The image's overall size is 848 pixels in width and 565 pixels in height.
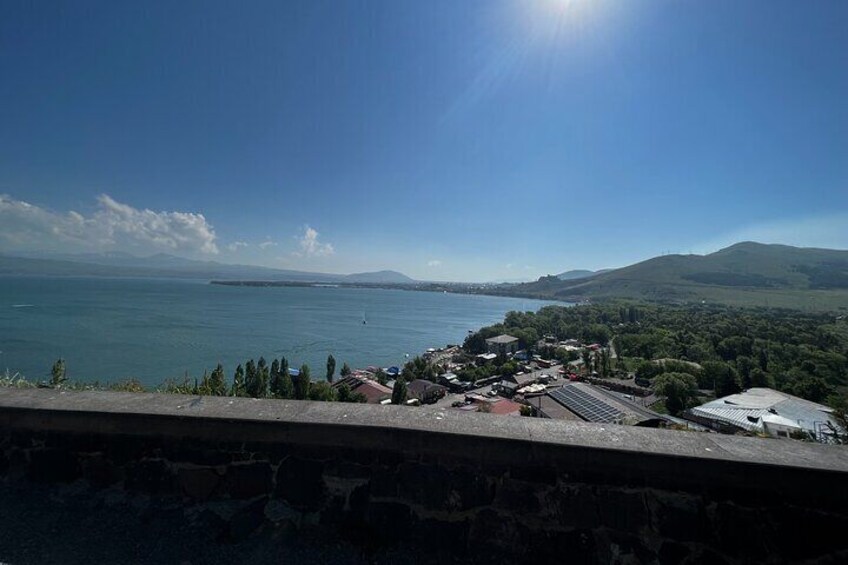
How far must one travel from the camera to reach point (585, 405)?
27141mm

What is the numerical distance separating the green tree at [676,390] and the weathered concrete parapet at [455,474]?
3909 cm

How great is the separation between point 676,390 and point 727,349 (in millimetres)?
29878

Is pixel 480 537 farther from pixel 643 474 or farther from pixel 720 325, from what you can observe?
pixel 720 325

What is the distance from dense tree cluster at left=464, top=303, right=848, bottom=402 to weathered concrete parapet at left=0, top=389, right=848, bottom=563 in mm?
32137

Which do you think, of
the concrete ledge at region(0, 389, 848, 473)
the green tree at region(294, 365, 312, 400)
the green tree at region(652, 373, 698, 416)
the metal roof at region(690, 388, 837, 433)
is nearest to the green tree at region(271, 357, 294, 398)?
the green tree at region(294, 365, 312, 400)

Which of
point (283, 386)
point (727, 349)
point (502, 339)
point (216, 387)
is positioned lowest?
point (502, 339)

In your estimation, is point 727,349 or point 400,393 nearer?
point 400,393

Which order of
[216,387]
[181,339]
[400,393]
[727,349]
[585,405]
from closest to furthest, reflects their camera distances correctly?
[216,387] < [585,405] < [400,393] < [727,349] < [181,339]

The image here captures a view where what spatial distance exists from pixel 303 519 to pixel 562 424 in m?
1.48

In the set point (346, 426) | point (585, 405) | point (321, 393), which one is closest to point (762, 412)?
point (585, 405)

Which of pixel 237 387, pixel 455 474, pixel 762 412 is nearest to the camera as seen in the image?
pixel 455 474

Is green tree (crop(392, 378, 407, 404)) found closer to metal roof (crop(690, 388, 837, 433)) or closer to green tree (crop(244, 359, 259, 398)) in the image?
green tree (crop(244, 359, 259, 398))

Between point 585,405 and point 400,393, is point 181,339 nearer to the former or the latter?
point 400,393

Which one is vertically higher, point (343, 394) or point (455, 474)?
point (455, 474)
